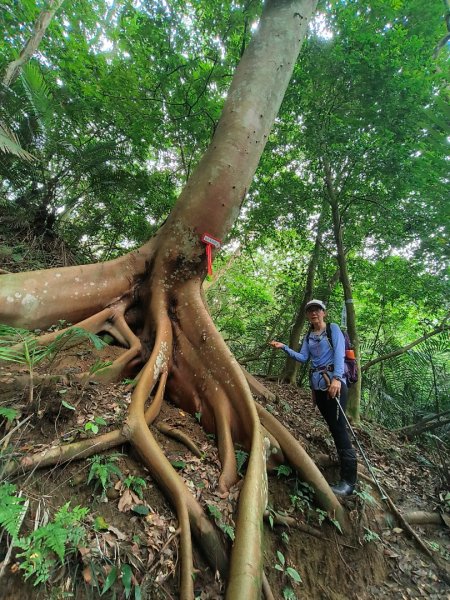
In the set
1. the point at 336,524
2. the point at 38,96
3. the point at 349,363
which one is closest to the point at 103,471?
the point at 336,524

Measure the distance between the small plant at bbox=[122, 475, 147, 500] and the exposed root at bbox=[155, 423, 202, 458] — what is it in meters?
0.63

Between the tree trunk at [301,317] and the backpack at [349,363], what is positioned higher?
the tree trunk at [301,317]

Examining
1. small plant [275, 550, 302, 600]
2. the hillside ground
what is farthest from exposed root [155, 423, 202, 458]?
small plant [275, 550, 302, 600]

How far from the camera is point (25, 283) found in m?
3.35

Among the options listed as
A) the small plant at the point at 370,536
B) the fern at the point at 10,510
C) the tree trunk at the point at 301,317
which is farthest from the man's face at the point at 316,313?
the tree trunk at the point at 301,317

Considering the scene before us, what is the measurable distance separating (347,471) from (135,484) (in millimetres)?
2319

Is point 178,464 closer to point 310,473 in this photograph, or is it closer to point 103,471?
point 103,471

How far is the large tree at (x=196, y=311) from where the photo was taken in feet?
8.05

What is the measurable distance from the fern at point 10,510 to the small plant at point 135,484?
27.2 inches

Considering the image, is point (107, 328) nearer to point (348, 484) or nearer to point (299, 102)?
point (348, 484)

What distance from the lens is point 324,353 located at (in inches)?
147

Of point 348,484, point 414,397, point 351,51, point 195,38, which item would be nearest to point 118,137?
point 195,38

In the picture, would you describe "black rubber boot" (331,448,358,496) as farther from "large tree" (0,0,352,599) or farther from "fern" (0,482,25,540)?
"fern" (0,482,25,540)

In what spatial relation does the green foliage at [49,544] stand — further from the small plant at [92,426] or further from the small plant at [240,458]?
the small plant at [240,458]
